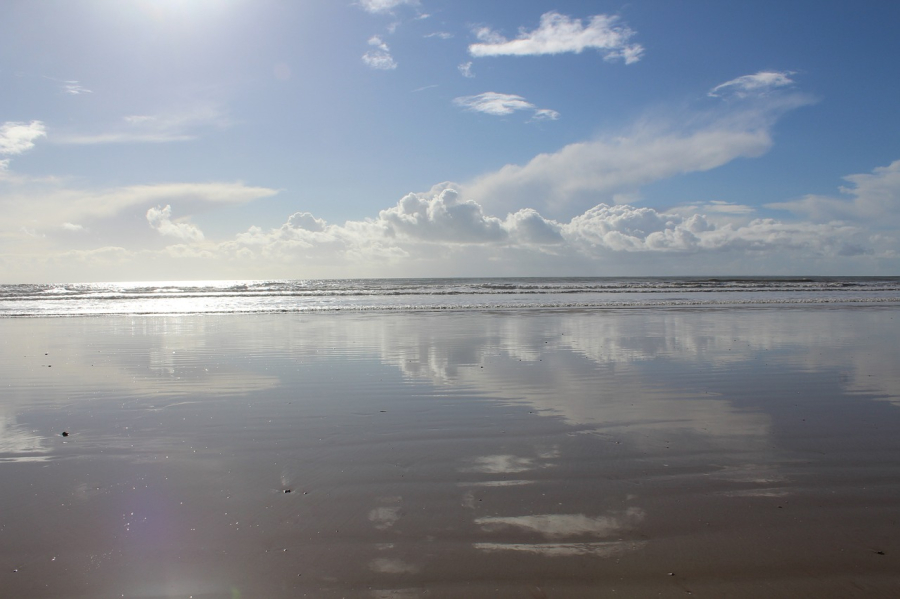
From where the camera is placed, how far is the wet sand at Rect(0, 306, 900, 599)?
13.2 ft

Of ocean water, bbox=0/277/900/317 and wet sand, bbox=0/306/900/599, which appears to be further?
ocean water, bbox=0/277/900/317

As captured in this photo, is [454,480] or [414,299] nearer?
[454,480]

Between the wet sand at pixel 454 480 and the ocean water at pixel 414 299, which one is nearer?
the wet sand at pixel 454 480

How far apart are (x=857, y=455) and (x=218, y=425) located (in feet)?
26.9

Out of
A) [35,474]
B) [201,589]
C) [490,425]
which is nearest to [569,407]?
[490,425]

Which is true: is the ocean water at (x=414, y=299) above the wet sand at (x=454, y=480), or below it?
above

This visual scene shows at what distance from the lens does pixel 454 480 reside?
18.4 ft

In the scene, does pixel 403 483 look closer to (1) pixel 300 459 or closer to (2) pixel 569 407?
(1) pixel 300 459

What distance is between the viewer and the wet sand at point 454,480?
4.01 m

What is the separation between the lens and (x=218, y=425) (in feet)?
25.9

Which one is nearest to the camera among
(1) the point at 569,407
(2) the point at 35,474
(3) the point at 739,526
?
(3) the point at 739,526

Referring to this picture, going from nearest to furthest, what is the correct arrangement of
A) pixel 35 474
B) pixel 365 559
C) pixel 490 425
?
pixel 365 559
pixel 35 474
pixel 490 425

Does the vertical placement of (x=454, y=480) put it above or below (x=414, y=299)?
below

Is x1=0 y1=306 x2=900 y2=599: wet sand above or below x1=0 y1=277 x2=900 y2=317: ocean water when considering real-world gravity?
below
